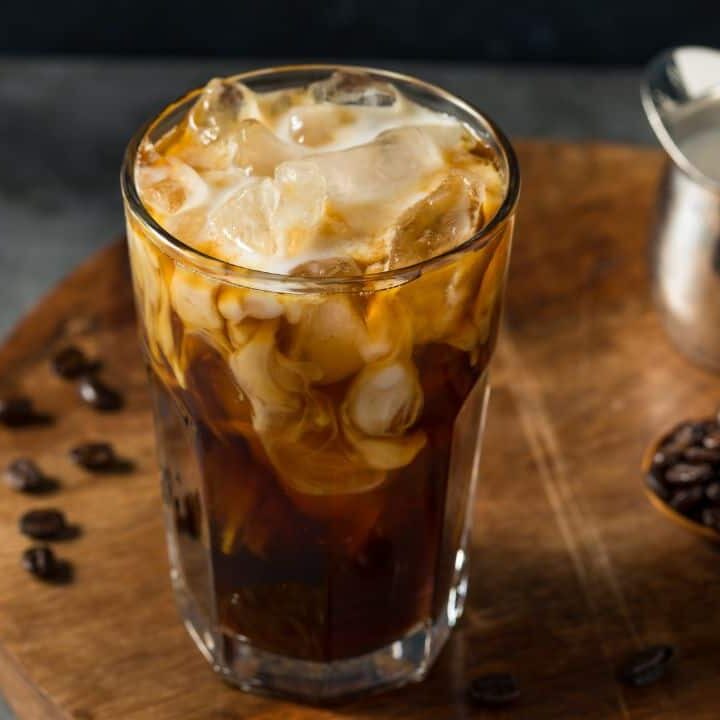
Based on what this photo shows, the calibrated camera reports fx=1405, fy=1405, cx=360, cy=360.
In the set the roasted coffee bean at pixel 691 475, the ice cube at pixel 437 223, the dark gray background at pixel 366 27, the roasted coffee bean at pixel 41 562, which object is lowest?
the dark gray background at pixel 366 27

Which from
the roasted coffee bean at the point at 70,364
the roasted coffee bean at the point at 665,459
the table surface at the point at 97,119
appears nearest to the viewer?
the roasted coffee bean at the point at 665,459

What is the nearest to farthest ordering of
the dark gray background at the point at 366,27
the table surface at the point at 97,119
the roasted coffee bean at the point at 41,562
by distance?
the roasted coffee bean at the point at 41,562
the table surface at the point at 97,119
the dark gray background at the point at 366,27

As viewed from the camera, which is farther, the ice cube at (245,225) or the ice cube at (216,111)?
the ice cube at (216,111)

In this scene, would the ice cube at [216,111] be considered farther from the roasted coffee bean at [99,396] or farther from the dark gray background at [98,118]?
the dark gray background at [98,118]

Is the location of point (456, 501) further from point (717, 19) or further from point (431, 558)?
point (717, 19)

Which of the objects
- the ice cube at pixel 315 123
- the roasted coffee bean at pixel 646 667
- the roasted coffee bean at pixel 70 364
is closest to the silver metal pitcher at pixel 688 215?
the roasted coffee bean at pixel 646 667

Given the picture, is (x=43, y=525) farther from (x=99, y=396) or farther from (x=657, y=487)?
(x=657, y=487)

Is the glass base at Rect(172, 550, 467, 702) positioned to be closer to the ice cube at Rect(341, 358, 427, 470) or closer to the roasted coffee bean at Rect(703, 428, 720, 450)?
the ice cube at Rect(341, 358, 427, 470)

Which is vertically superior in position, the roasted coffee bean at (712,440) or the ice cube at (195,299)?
the ice cube at (195,299)

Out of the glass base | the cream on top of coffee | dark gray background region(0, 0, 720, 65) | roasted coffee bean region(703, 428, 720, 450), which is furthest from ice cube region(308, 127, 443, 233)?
dark gray background region(0, 0, 720, 65)
